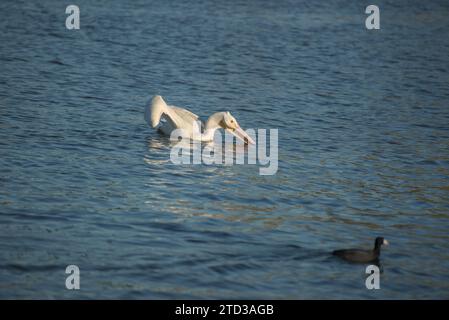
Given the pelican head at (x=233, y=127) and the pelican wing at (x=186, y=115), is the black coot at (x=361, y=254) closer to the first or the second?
the pelican head at (x=233, y=127)

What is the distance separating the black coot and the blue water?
0.09 metres

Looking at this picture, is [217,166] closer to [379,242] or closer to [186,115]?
[186,115]

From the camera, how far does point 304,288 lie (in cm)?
757

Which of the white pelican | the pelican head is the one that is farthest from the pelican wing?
the pelican head

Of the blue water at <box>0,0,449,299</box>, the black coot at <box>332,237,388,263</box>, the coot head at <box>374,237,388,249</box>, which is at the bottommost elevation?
the black coot at <box>332,237,388,263</box>

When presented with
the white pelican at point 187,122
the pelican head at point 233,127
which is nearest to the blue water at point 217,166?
the white pelican at point 187,122

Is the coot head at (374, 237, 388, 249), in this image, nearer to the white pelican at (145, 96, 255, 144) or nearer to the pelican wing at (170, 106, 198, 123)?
the white pelican at (145, 96, 255, 144)

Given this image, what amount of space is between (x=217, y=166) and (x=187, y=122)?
4.76 ft

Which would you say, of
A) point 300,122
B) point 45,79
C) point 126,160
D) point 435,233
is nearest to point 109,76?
point 45,79

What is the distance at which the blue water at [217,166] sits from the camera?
7.84 meters

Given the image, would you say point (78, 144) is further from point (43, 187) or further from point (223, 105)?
point (223, 105)

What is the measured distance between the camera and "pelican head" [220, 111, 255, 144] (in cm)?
1313

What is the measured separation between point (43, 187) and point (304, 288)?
3.72 metres

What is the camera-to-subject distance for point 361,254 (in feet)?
26.5
